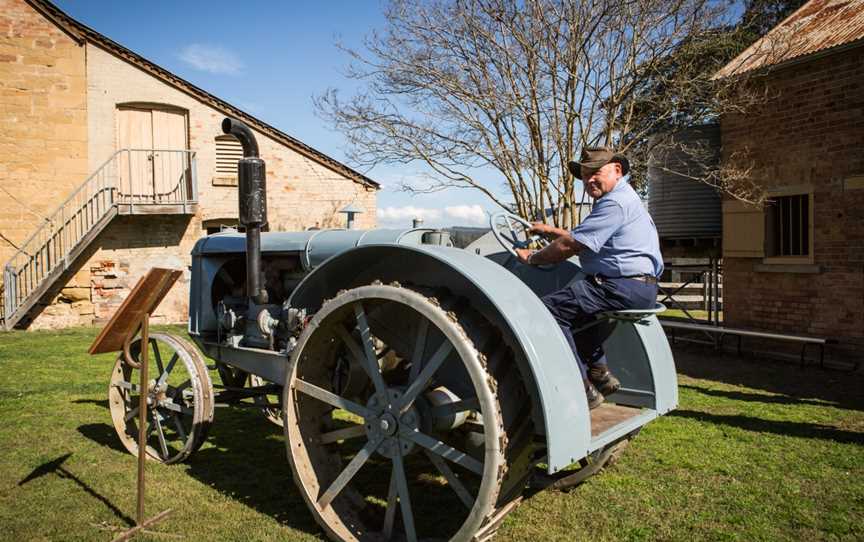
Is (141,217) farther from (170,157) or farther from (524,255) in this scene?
(524,255)

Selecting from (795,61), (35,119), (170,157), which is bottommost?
(170,157)

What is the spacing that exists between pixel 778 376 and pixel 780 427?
3.22 metres

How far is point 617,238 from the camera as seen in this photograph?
3455mm

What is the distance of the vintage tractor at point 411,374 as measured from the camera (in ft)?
9.76

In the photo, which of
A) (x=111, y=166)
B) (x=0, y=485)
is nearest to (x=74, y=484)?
(x=0, y=485)

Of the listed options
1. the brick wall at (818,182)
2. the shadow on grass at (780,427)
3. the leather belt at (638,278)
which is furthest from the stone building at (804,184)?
the leather belt at (638,278)

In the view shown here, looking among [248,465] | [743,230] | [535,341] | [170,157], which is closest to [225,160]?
[170,157]

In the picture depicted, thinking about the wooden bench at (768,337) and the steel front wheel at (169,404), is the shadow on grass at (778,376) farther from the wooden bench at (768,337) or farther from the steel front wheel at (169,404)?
the steel front wheel at (169,404)

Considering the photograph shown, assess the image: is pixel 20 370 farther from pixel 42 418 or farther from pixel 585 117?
pixel 585 117

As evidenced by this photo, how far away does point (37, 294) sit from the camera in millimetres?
15039

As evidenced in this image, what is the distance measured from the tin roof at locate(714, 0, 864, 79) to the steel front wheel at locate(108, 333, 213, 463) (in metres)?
9.39

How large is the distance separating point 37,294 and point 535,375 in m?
15.3

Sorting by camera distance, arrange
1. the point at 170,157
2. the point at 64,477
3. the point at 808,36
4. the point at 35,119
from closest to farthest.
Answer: the point at 64,477
the point at 808,36
the point at 35,119
the point at 170,157

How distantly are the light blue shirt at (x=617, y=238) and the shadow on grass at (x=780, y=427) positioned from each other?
336cm
